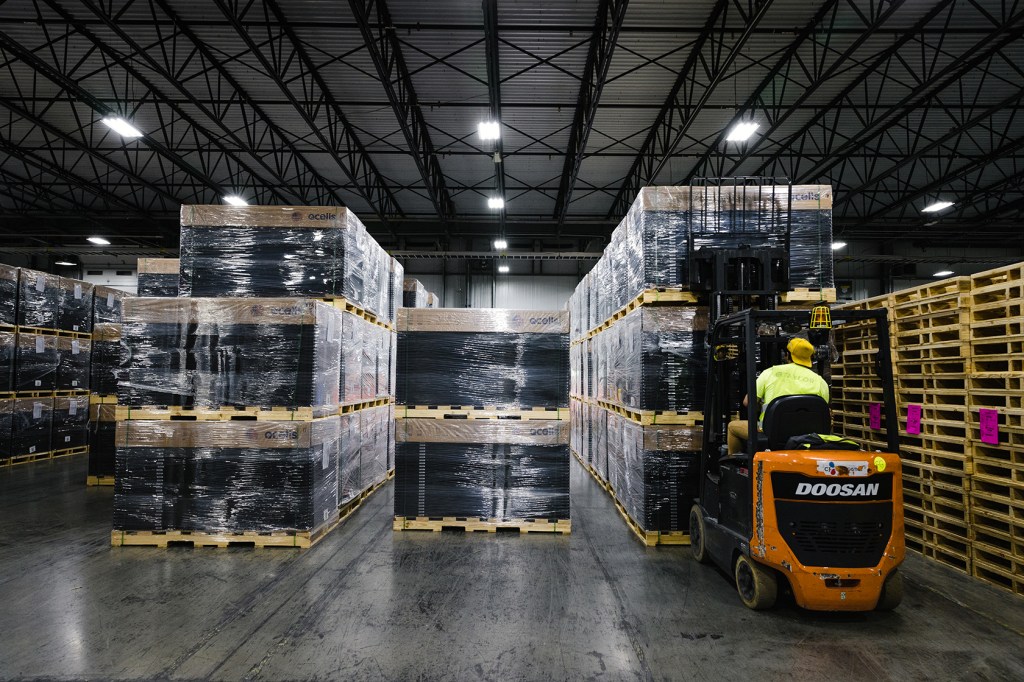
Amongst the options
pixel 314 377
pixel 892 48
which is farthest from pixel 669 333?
pixel 892 48

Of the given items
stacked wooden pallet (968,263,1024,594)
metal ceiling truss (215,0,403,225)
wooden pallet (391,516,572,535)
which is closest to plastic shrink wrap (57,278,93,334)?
metal ceiling truss (215,0,403,225)

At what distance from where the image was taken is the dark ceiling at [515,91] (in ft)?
26.5

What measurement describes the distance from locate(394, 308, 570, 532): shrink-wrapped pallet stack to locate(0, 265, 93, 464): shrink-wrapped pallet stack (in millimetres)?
8572

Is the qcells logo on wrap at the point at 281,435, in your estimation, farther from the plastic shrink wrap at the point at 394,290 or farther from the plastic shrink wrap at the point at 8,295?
the plastic shrink wrap at the point at 8,295

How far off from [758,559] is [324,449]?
4.07 metres

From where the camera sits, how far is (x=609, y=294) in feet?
23.0

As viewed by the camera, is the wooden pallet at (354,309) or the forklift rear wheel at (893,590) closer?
the forklift rear wheel at (893,590)

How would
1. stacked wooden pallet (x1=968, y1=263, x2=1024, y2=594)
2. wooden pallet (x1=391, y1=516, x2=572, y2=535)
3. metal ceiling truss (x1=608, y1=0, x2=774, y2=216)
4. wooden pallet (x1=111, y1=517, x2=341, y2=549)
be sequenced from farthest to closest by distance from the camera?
metal ceiling truss (x1=608, y1=0, x2=774, y2=216)
wooden pallet (x1=391, y1=516, x2=572, y2=535)
wooden pallet (x1=111, y1=517, x2=341, y2=549)
stacked wooden pallet (x1=968, y1=263, x2=1024, y2=594)

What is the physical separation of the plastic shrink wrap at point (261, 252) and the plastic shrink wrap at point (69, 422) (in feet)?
24.5

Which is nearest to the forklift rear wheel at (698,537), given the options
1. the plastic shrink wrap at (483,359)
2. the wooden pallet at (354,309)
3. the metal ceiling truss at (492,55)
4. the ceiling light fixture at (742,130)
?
the plastic shrink wrap at (483,359)

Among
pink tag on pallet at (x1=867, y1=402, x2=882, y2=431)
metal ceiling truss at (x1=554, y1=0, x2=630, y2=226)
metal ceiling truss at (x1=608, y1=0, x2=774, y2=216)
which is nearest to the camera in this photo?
pink tag on pallet at (x1=867, y1=402, x2=882, y2=431)

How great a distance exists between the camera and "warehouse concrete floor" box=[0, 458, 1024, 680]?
9.92ft

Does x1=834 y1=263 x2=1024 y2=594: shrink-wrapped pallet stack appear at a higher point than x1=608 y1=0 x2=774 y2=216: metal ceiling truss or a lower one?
lower

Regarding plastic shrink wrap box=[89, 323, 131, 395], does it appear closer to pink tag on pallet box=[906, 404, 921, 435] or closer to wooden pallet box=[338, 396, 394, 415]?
wooden pallet box=[338, 396, 394, 415]
